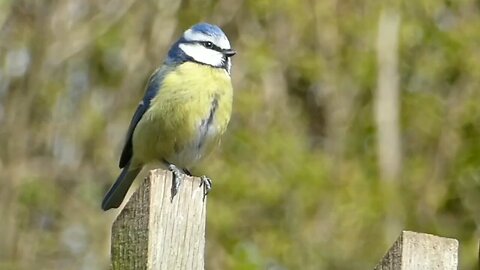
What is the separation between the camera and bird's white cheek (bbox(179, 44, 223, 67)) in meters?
3.48

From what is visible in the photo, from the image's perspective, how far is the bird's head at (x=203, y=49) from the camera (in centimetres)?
347

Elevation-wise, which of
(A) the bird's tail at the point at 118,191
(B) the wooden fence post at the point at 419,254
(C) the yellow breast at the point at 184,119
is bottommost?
(B) the wooden fence post at the point at 419,254

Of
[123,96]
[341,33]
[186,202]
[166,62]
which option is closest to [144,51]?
[123,96]

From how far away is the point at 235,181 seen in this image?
194 inches

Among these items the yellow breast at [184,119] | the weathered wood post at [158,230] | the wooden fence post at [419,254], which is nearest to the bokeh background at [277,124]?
the yellow breast at [184,119]

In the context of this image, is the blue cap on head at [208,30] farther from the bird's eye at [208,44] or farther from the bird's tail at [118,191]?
the bird's tail at [118,191]

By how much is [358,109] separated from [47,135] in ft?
5.05

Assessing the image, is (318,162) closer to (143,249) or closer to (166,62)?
(166,62)

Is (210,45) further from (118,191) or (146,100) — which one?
(118,191)

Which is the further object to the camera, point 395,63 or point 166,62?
point 395,63

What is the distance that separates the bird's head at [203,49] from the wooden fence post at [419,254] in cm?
181

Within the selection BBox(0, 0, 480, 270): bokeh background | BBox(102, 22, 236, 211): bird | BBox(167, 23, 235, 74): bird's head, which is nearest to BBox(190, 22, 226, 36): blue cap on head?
BBox(167, 23, 235, 74): bird's head

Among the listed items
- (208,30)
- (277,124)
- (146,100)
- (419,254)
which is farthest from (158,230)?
(277,124)

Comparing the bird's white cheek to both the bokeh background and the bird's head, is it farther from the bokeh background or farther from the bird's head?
the bokeh background
